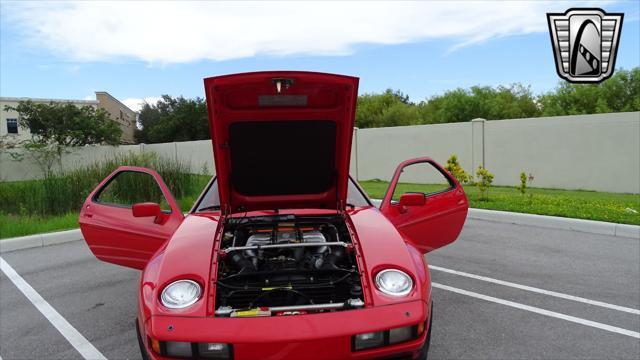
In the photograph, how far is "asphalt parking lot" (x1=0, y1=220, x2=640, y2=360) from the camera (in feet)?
11.1

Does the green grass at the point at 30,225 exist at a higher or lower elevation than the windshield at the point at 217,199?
lower

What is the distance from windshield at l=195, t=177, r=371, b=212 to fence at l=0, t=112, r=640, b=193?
1026cm

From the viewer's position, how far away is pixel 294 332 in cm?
225

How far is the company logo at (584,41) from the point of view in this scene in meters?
10.2

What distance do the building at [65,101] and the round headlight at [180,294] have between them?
136ft

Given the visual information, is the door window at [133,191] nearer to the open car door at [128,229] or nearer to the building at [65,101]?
the open car door at [128,229]

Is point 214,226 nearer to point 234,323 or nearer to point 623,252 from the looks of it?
point 234,323

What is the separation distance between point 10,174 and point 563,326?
25407 mm

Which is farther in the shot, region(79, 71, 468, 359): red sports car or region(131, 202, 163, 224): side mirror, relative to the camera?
region(131, 202, 163, 224): side mirror

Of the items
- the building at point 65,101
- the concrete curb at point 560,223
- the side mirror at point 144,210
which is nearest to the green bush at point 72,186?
the concrete curb at point 560,223

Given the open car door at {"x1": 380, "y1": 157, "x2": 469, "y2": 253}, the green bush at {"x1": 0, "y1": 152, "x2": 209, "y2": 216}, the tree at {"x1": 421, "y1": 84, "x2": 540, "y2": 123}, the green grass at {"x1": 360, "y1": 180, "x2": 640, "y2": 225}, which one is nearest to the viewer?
the open car door at {"x1": 380, "y1": 157, "x2": 469, "y2": 253}

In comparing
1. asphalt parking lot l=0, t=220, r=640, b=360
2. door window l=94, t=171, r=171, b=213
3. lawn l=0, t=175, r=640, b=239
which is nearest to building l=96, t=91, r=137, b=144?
door window l=94, t=171, r=171, b=213

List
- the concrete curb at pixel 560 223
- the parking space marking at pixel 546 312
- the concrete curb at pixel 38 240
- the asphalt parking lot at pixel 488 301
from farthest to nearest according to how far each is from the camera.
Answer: the concrete curb at pixel 38 240
the concrete curb at pixel 560 223
the parking space marking at pixel 546 312
the asphalt parking lot at pixel 488 301

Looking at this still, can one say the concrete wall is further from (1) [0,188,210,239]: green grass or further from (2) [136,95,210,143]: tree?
(2) [136,95,210,143]: tree
